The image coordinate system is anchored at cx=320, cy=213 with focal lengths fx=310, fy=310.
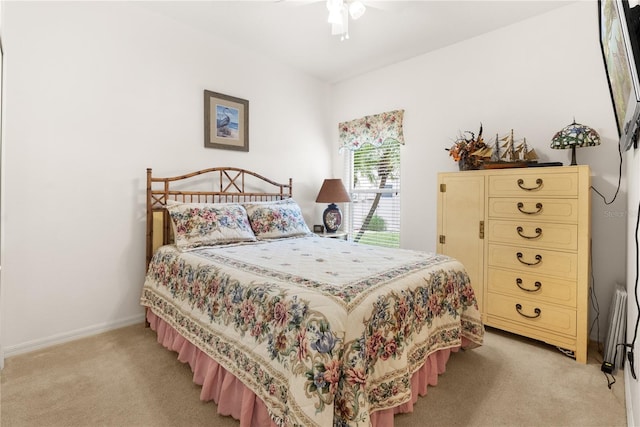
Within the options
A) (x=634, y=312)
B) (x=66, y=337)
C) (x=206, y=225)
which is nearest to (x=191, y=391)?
(x=206, y=225)

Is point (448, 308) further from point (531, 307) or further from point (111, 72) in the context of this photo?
point (111, 72)

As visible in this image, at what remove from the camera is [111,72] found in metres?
2.47

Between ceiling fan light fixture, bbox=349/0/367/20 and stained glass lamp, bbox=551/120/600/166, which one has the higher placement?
ceiling fan light fixture, bbox=349/0/367/20

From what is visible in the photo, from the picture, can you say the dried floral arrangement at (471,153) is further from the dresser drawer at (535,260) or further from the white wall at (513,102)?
the dresser drawer at (535,260)

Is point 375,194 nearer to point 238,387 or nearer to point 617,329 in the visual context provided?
point 617,329

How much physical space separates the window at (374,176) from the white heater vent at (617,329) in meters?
1.92

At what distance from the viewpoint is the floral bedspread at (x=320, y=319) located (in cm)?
114

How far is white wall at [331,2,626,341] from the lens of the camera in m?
2.34

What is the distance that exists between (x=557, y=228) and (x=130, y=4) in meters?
3.73

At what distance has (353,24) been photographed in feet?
9.19

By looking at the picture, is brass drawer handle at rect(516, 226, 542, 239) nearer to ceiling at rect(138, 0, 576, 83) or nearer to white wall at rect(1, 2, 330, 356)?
ceiling at rect(138, 0, 576, 83)

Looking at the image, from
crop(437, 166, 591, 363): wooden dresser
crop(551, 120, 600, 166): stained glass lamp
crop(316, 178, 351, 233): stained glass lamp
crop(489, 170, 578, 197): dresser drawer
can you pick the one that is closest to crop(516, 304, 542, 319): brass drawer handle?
crop(437, 166, 591, 363): wooden dresser

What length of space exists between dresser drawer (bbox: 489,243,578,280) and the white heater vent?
0.29 meters

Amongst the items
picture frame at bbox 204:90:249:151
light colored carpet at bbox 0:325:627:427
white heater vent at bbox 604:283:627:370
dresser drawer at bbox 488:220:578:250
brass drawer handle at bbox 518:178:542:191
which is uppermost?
picture frame at bbox 204:90:249:151
